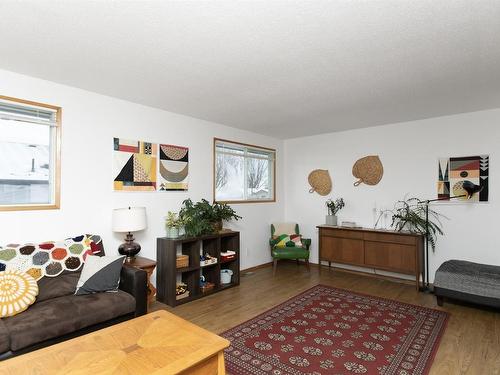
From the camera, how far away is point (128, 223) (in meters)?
3.17

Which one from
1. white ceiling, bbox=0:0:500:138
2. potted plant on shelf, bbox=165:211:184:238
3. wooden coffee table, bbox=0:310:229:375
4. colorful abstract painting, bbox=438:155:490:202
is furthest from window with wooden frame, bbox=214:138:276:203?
wooden coffee table, bbox=0:310:229:375

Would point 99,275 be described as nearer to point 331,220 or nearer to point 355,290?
point 355,290

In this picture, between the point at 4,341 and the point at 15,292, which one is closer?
the point at 4,341

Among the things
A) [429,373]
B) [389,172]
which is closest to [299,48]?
[429,373]

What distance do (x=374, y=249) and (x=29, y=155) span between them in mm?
4505

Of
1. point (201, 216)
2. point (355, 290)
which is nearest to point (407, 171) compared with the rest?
point (355, 290)

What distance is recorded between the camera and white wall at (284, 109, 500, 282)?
3.93m

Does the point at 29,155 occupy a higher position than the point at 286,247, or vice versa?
the point at 29,155

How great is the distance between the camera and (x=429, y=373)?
2.16 metres

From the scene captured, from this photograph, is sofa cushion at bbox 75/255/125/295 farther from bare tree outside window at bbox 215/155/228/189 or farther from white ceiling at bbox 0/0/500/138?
bare tree outside window at bbox 215/155/228/189

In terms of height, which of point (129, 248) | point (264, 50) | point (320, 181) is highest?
point (264, 50)

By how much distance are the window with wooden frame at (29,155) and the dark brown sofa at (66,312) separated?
2.67 ft

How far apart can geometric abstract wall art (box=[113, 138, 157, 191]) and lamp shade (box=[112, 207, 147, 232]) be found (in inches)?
14.5

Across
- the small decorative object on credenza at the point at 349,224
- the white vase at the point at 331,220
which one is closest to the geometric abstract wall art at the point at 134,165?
the white vase at the point at 331,220
